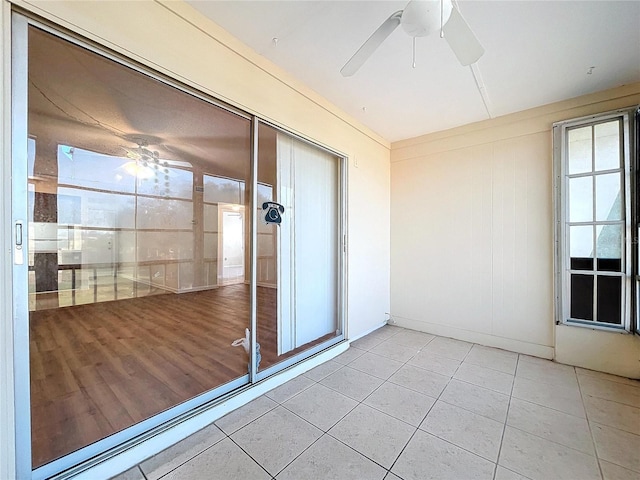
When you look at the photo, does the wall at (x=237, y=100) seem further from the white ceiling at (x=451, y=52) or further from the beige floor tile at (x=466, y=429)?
the beige floor tile at (x=466, y=429)

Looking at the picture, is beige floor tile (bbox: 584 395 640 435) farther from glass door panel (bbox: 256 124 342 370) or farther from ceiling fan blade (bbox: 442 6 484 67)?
ceiling fan blade (bbox: 442 6 484 67)

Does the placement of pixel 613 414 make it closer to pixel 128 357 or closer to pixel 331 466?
pixel 331 466

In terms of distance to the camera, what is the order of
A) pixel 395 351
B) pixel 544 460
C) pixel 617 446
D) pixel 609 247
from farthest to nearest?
pixel 395 351, pixel 609 247, pixel 617 446, pixel 544 460

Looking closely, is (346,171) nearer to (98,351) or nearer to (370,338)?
(370,338)

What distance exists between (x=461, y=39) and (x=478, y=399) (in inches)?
100

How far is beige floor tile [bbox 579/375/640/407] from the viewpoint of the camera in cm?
208

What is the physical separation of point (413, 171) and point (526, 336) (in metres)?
2.49

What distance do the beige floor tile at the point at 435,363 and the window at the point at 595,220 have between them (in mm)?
1274

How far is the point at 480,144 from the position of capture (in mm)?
3242

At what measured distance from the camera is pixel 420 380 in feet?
7.82

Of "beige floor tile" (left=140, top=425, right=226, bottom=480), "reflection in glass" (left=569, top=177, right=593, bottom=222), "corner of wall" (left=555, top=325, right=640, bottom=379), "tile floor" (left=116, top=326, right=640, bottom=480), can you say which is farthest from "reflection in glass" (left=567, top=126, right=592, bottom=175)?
"beige floor tile" (left=140, top=425, right=226, bottom=480)

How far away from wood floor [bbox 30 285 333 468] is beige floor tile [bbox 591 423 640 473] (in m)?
2.22

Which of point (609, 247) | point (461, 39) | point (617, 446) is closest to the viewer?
point (461, 39)

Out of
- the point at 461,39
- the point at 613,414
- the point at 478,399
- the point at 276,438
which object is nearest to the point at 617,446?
the point at 613,414
